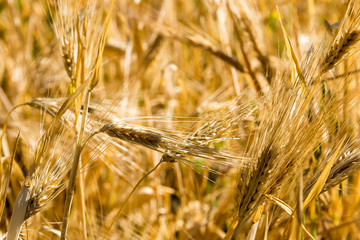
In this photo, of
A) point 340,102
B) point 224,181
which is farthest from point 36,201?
point 224,181

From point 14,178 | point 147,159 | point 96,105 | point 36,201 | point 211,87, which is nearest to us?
point 36,201

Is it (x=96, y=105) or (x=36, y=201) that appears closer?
(x=36, y=201)

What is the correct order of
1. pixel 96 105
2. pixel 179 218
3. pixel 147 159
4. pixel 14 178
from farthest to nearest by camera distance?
pixel 147 159 < pixel 179 218 < pixel 14 178 < pixel 96 105

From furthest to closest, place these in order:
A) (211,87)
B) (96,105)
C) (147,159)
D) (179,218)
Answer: (211,87) → (147,159) → (179,218) → (96,105)

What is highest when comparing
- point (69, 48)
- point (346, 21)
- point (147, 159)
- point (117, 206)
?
point (346, 21)

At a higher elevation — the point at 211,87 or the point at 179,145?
the point at 211,87

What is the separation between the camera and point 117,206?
1.32 meters

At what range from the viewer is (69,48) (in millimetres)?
674

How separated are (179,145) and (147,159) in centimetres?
84

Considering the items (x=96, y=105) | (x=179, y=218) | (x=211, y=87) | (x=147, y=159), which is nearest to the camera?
(x=96, y=105)

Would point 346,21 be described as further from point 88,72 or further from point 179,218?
point 179,218

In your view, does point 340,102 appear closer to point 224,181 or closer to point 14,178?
point 14,178

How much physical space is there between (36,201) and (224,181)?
954 mm

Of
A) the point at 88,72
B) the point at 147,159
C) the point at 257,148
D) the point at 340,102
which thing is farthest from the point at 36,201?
the point at 147,159
